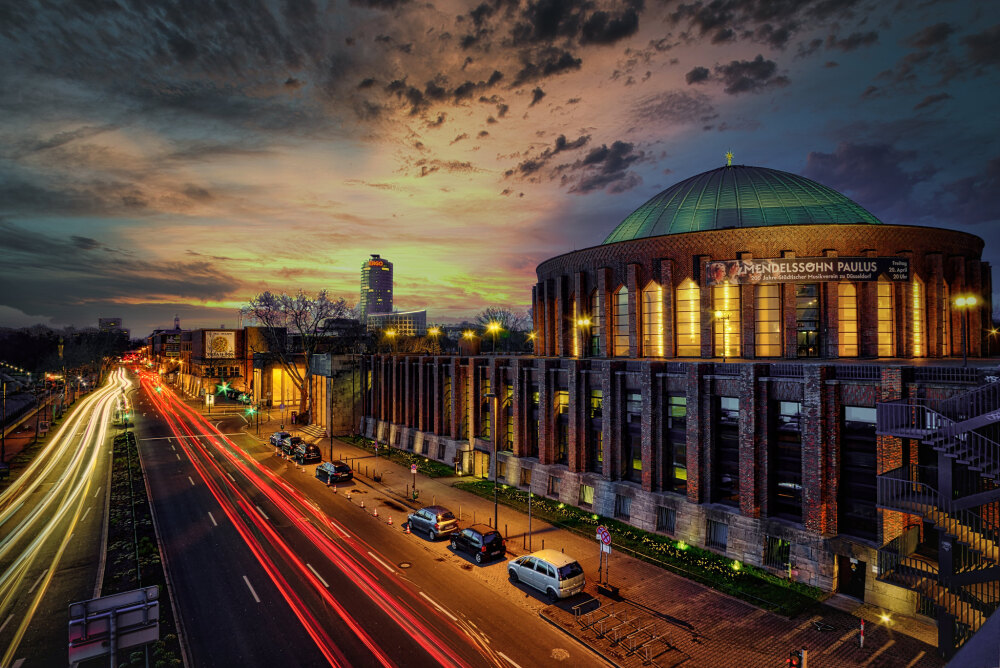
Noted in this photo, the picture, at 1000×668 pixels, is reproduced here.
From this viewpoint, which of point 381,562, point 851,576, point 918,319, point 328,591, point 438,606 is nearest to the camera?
point 438,606

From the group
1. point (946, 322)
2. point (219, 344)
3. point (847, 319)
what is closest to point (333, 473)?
point (847, 319)

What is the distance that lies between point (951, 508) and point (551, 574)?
13755 millimetres

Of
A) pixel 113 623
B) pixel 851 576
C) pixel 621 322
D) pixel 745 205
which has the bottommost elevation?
pixel 851 576

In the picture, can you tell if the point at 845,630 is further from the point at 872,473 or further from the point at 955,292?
the point at 955,292

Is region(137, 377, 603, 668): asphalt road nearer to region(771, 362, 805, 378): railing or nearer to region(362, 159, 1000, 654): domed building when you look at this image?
region(362, 159, 1000, 654): domed building

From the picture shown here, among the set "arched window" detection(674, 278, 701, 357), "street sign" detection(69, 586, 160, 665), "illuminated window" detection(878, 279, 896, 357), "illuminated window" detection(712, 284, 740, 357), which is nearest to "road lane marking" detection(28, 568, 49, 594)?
"street sign" detection(69, 586, 160, 665)

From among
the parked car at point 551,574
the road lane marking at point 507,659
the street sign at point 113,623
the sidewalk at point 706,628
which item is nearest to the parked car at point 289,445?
the parked car at point 551,574

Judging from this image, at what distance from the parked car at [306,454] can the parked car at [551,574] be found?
29234mm

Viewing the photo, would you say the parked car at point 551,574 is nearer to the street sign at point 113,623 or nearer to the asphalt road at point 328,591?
the asphalt road at point 328,591

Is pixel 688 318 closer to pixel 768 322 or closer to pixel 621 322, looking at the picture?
pixel 768 322

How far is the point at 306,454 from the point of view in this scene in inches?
1812

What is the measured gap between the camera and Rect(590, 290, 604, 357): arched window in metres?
42.0

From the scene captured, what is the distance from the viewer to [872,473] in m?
21.5

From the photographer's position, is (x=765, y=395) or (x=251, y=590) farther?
(x=765, y=395)
